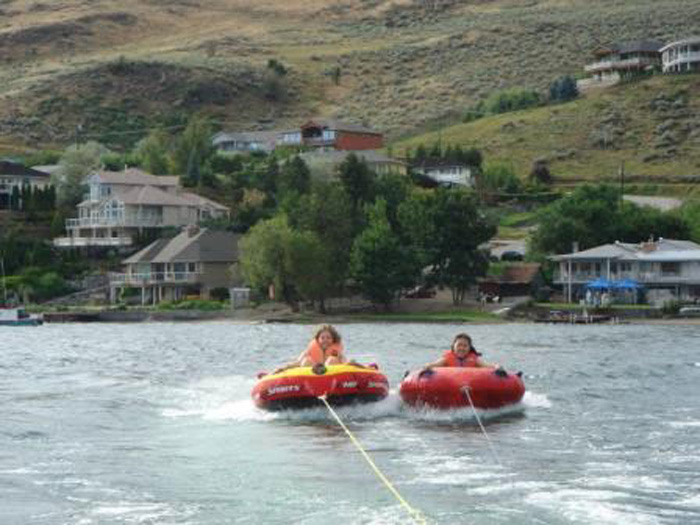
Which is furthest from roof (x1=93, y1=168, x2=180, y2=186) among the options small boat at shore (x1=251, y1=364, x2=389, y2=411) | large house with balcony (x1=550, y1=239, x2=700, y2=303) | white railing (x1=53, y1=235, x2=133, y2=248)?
small boat at shore (x1=251, y1=364, x2=389, y2=411)

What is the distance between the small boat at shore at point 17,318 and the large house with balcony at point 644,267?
35.0 metres

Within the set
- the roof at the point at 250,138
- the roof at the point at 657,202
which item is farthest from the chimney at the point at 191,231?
the roof at the point at 250,138

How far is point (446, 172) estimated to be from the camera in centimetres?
13350

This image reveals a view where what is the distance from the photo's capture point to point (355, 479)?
24766 mm

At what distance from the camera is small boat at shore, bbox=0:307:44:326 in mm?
92375

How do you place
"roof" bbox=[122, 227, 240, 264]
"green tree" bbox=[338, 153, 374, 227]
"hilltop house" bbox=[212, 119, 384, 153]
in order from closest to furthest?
"roof" bbox=[122, 227, 240, 264], "green tree" bbox=[338, 153, 374, 227], "hilltop house" bbox=[212, 119, 384, 153]

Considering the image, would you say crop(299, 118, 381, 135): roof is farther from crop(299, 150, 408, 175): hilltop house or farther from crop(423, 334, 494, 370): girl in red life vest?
crop(423, 334, 494, 370): girl in red life vest

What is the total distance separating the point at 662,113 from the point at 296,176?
45.6 meters

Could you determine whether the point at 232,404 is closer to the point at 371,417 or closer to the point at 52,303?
the point at 371,417

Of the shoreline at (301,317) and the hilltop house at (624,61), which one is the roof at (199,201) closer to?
the shoreline at (301,317)

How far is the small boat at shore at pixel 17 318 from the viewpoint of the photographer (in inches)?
3637

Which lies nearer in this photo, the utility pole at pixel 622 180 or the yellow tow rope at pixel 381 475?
the yellow tow rope at pixel 381 475

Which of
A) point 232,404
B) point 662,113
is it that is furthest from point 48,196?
point 232,404

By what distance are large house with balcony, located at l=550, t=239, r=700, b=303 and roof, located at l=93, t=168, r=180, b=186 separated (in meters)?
42.0
